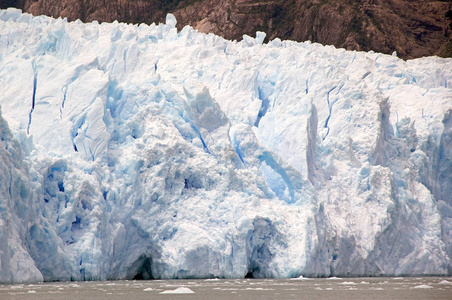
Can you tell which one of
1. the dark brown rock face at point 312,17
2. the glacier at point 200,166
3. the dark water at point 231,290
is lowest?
the dark water at point 231,290

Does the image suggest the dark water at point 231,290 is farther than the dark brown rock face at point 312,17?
No

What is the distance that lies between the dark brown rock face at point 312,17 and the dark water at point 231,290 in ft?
124

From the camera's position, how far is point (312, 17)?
61.8 metres

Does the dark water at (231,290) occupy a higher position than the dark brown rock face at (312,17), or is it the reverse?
the dark brown rock face at (312,17)

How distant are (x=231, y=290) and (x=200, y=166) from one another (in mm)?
5715

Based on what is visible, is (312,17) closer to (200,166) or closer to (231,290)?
(200,166)

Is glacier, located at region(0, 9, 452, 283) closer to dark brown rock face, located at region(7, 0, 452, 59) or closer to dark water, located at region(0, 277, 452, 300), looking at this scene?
dark water, located at region(0, 277, 452, 300)

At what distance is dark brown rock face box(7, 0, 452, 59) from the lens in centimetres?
5959

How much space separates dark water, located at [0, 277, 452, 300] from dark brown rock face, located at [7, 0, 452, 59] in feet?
124

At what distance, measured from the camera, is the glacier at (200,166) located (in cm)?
2200

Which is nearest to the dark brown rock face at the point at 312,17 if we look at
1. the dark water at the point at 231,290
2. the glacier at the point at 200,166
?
the glacier at the point at 200,166

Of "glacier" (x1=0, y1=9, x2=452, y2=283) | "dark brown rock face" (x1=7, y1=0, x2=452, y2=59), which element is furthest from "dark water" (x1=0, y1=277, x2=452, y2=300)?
"dark brown rock face" (x1=7, y1=0, x2=452, y2=59)

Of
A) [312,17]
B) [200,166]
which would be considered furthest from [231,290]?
[312,17]

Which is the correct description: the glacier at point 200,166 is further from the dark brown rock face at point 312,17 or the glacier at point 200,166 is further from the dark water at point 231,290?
the dark brown rock face at point 312,17
